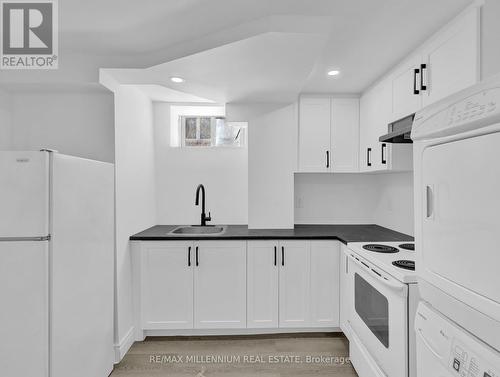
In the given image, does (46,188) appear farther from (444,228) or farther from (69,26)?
(444,228)

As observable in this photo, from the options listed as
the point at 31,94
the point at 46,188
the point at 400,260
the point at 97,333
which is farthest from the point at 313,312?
the point at 31,94

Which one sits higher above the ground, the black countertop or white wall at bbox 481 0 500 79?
white wall at bbox 481 0 500 79

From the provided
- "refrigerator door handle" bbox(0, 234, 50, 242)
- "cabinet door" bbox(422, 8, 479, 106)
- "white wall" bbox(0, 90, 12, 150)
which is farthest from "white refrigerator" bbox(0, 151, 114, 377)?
"cabinet door" bbox(422, 8, 479, 106)

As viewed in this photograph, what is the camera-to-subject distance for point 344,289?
2344 millimetres

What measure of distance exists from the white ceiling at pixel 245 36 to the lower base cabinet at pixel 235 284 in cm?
143

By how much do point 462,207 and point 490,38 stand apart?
3.45 ft

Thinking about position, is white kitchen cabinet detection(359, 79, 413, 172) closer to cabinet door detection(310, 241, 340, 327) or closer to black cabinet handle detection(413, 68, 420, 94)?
black cabinet handle detection(413, 68, 420, 94)

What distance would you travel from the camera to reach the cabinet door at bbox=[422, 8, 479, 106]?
1363 mm

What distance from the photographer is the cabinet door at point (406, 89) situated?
6.09 ft

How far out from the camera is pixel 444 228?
0.91m

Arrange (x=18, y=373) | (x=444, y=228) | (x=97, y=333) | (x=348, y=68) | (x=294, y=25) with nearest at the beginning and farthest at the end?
(x=444, y=228), (x=18, y=373), (x=294, y=25), (x=97, y=333), (x=348, y=68)

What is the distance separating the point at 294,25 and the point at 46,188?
1593 mm

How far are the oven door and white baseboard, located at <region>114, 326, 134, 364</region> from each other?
1817 millimetres

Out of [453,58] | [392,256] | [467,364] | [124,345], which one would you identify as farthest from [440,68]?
[124,345]
